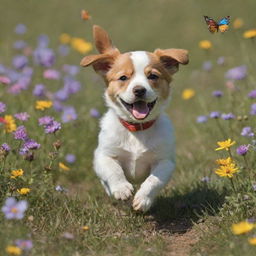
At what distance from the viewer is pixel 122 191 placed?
394 centimetres

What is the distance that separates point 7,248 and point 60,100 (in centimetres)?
312

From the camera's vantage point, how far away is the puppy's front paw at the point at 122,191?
392 cm

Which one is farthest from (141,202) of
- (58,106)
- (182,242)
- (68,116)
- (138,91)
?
(58,106)

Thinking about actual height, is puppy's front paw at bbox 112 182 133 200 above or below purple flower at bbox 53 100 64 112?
below

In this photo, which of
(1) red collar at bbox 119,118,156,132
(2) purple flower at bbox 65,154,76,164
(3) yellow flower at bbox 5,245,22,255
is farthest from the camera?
(2) purple flower at bbox 65,154,76,164

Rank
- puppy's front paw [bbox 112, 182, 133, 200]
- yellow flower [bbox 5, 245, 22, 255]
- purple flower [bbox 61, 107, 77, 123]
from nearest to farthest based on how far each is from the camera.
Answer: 1. yellow flower [bbox 5, 245, 22, 255]
2. puppy's front paw [bbox 112, 182, 133, 200]
3. purple flower [bbox 61, 107, 77, 123]

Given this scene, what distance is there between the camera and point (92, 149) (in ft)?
18.7

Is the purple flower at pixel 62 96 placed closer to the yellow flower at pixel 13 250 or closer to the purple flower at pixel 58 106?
the purple flower at pixel 58 106

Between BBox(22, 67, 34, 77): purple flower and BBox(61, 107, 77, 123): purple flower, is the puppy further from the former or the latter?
BBox(22, 67, 34, 77): purple flower

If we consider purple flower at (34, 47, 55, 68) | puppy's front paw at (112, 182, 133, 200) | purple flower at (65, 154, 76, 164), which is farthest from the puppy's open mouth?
purple flower at (34, 47, 55, 68)

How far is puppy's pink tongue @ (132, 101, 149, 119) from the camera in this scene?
424 cm

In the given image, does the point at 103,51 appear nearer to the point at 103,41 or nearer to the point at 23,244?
the point at 103,41

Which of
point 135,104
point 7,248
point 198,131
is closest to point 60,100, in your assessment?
point 198,131

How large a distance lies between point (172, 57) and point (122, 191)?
1.11 meters
